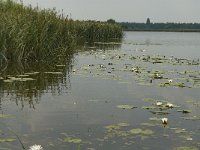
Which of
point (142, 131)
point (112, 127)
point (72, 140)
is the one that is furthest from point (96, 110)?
point (72, 140)

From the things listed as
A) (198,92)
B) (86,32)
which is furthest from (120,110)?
(86,32)

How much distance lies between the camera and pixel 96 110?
9.13 metres

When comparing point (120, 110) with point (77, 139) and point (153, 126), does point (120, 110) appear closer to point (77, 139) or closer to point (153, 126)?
point (153, 126)

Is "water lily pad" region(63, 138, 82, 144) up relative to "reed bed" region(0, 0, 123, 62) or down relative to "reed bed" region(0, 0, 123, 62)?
down

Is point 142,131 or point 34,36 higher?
point 34,36

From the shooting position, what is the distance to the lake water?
268 inches

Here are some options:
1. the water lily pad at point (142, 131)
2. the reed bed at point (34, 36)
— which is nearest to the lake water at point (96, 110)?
the water lily pad at point (142, 131)

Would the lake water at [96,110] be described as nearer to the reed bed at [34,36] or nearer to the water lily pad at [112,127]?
the water lily pad at [112,127]

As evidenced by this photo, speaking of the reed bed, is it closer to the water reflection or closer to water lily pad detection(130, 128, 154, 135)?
the water reflection

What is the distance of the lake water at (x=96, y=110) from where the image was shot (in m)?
6.81

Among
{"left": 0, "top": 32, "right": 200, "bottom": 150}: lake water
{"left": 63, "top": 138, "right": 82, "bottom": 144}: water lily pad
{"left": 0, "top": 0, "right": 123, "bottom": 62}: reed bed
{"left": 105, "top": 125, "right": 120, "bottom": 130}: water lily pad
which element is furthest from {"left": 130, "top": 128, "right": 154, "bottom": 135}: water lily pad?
{"left": 0, "top": 0, "right": 123, "bottom": 62}: reed bed

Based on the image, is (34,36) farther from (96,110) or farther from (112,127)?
(112,127)

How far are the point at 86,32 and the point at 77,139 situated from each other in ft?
118

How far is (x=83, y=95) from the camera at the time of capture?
36.0 feet
